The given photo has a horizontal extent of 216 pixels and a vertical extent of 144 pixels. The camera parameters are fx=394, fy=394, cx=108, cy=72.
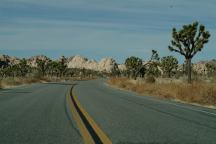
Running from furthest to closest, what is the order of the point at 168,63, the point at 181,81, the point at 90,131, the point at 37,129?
the point at 168,63
the point at 181,81
the point at 37,129
the point at 90,131

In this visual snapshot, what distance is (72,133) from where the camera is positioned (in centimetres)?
862

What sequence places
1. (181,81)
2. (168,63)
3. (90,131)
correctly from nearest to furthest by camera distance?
(90,131)
(181,81)
(168,63)

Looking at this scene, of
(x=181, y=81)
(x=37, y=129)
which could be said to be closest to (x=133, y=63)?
(x=181, y=81)

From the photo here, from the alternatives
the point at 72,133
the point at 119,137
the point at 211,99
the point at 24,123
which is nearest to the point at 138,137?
the point at 119,137

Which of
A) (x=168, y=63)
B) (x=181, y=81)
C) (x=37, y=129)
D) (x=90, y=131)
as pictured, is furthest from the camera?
(x=168, y=63)

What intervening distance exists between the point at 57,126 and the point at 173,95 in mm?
15922

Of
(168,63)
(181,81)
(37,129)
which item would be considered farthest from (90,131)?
(168,63)

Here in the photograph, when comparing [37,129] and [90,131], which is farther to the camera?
[37,129]

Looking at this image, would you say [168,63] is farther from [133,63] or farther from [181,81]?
[181,81]

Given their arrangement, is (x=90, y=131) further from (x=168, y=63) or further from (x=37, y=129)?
(x=168, y=63)

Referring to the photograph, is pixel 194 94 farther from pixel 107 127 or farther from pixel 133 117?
pixel 107 127

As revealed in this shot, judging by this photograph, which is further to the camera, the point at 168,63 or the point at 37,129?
the point at 168,63

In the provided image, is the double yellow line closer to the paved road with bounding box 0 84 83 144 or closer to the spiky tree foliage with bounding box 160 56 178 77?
the paved road with bounding box 0 84 83 144

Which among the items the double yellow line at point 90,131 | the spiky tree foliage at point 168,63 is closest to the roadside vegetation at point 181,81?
the spiky tree foliage at point 168,63
